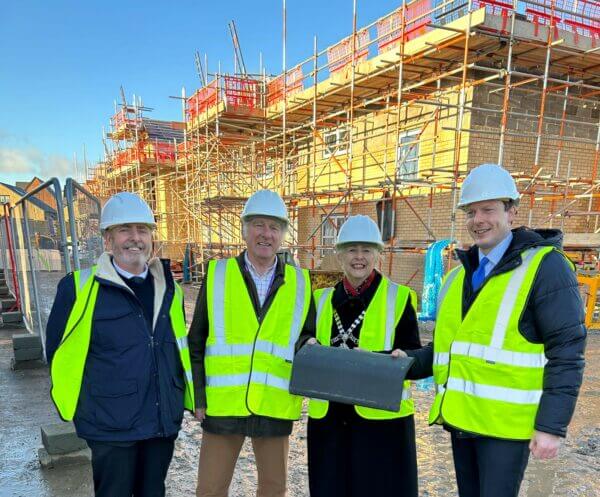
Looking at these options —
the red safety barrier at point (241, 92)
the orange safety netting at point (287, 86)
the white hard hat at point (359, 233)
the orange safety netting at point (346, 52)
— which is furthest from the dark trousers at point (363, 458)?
the red safety barrier at point (241, 92)

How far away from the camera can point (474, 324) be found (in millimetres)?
1898

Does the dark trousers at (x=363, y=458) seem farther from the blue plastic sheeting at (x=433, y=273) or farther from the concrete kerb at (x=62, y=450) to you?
the blue plastic sheeting at (x=433, y=273)

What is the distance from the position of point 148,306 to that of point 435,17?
909cm

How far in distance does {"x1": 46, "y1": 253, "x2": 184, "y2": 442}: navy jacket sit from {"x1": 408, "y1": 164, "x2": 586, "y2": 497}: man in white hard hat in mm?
1434

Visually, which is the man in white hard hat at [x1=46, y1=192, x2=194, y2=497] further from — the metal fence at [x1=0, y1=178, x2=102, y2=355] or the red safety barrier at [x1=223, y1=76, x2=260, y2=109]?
the red safety barrier at [x1=223, y1=76, x2=260, y2=109]

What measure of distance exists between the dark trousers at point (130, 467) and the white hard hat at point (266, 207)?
1.29 metres

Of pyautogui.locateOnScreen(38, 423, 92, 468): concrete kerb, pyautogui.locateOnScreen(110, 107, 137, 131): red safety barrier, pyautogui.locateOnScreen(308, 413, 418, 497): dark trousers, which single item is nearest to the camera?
pyautogui.locateOnScreen(308, 413, 418, 497): dark trousers

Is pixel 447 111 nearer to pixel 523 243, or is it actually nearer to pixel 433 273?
pixel 433 273

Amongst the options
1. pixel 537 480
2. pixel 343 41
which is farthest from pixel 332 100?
pixel 537 480

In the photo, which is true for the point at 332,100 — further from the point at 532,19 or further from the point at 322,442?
the point at 322,442

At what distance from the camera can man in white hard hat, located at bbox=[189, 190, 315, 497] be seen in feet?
7.29

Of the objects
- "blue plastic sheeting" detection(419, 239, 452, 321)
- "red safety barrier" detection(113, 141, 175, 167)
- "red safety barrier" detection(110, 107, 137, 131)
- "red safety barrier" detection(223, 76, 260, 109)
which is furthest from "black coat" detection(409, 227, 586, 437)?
"red safety barrier" detection(110, 107, 137, 131)

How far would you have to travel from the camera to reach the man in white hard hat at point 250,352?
Result: 222cm

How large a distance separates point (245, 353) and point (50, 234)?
3855 mm
